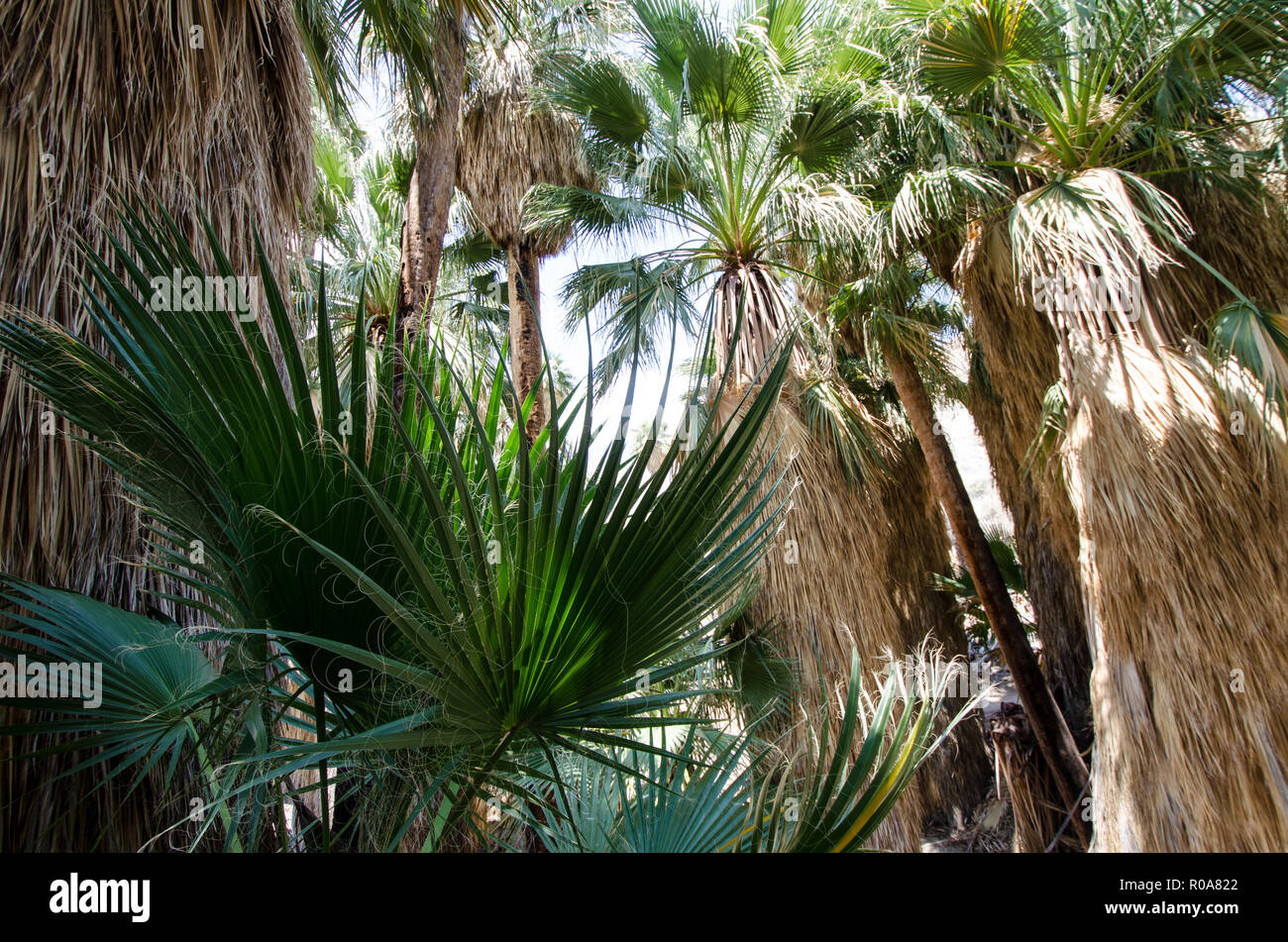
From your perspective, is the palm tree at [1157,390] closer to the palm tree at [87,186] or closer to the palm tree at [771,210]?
the palm tree at [771,210]

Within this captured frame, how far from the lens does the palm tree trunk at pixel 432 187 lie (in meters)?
4.33

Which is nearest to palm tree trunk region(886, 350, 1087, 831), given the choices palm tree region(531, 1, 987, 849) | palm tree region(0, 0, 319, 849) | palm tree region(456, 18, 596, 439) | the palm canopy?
palm tree region(531, 1, 987, 849)

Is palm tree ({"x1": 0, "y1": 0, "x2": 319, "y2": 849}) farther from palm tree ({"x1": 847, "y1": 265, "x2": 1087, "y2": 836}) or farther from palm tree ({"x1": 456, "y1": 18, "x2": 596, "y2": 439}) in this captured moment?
palm tree ({"x1": 847, "y1": 265, "x2": 1087, "y2": 836})

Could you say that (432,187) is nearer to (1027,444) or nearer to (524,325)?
(524,325)

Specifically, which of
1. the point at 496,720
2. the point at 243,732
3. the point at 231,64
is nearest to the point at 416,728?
the point at 496,720

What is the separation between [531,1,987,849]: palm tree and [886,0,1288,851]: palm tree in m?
1.18

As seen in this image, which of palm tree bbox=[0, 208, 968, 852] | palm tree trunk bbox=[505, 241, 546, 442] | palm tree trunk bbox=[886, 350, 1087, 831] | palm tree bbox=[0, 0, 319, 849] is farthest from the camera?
palm tree trunk bbox=[886, 350, 1087, 831]

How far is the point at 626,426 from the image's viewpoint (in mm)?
1568

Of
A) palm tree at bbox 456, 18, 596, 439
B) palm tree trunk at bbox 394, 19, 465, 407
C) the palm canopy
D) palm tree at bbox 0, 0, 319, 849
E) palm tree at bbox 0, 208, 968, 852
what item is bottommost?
palm tree at bbox 0, 208, 968, 852

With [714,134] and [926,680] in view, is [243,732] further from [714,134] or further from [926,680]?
[714,134]

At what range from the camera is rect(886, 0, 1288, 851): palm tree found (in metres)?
4.34

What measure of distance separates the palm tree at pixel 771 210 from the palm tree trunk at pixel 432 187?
6.15 ft

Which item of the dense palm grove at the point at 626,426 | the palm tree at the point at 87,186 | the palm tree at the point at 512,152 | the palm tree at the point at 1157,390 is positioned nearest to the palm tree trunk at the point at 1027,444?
the dense palm grove at the point at 626,426

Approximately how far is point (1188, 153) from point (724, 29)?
356cm
